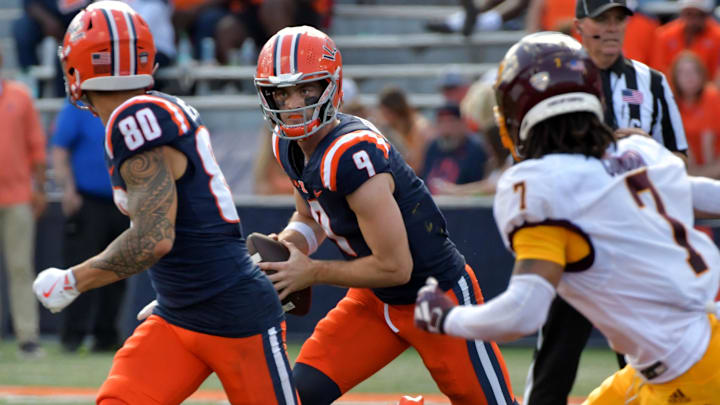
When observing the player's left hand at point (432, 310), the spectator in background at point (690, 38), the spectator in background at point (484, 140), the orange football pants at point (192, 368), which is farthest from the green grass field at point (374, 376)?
the player's left hand at point (432, 310)

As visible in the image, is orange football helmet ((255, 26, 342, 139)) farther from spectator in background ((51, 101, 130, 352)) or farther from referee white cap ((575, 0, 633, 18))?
spectator in background ((51, 101, 130, 352))

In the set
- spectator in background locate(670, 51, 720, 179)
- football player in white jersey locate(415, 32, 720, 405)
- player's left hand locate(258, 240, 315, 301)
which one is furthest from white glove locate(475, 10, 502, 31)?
football player in white jersey locate(415, 32, 720, 405)

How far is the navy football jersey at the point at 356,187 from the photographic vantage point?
3.90 metres

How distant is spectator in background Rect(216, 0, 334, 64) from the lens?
11.4 m

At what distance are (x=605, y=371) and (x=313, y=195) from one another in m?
4.07

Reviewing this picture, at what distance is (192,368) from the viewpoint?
12.9ft

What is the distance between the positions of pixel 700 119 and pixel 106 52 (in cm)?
569

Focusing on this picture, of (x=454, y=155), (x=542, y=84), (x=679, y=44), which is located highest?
(x=542, y=84)

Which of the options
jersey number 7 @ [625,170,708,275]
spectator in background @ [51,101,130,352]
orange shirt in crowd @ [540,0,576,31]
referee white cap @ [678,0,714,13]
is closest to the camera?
jersey number 7 @ [625,170,708,275]

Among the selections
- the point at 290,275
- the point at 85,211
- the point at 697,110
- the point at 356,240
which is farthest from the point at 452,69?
the point at 290,275

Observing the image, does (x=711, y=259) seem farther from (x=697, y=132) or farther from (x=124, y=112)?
(x=697, y=132)

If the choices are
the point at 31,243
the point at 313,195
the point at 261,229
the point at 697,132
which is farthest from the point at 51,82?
the point at 313,195

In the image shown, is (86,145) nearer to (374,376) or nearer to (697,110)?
(374,376)

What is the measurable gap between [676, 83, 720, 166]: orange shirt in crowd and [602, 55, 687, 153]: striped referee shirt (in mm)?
3791
